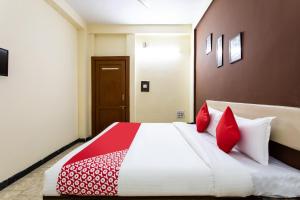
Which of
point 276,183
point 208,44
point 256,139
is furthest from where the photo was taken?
point 208,44

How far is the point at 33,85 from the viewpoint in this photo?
3.10 metres

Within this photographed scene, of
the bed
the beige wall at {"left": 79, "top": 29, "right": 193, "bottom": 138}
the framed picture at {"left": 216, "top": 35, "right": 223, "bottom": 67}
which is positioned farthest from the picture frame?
the beige wall at {"left": 79, "top": 29, "right": 193, "bottom": 138}

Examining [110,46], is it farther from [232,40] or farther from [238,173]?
[238,173]

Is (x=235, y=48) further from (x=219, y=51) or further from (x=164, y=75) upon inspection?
(x=164, y=75)

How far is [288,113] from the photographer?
146 centimetres

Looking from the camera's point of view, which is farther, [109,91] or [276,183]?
[109,91]

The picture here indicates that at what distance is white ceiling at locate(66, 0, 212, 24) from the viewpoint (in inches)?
154

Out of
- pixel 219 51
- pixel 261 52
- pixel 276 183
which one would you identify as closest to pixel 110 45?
pixel 219 51

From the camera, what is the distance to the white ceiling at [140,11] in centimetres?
391

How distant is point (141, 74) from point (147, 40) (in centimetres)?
88

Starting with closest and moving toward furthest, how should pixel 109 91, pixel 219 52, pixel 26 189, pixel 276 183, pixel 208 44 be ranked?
pixel 276 183, pixel 26 189, pixel 219 52, pixel 208 44, pixel 109 91

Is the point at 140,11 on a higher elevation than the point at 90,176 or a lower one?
higher

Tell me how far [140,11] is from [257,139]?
11.8ft

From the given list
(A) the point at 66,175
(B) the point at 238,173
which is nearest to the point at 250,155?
(B) the point at 238,173
